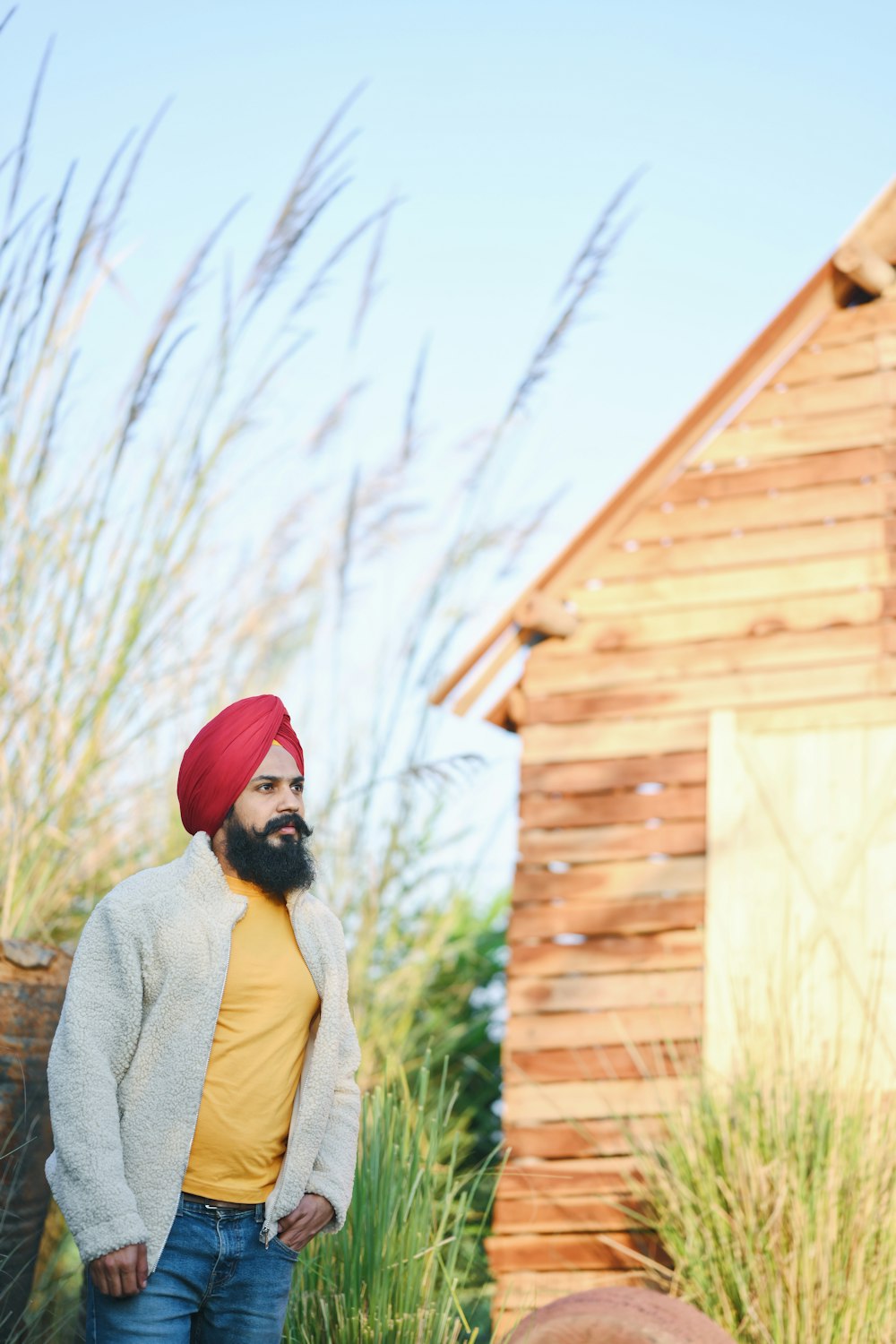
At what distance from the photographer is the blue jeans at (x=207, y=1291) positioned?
2.43 metres

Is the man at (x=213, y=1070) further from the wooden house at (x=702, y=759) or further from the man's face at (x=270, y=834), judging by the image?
the wooden house at (x=702, y=759)

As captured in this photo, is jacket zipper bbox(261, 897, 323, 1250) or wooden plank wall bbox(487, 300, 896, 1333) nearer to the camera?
jacket zipper bbox(261, 897, 323, 1250)

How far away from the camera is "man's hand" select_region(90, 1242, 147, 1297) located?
2367 mm

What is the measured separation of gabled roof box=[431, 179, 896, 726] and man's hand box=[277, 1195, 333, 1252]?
11.8ft

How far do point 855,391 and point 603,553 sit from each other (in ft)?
3.96

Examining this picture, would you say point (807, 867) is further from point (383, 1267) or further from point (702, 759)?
point (383, 1267)

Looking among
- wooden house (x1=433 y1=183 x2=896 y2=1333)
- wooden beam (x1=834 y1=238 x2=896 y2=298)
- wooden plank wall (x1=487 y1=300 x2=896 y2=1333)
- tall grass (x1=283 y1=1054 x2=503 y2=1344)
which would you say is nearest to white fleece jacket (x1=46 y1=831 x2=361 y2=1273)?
tall grass (x1=283 y1=1054 x2=503 y2=1344)

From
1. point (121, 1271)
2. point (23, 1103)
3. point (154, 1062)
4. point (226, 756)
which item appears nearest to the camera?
point (121, 1271)

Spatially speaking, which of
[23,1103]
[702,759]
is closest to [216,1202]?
[23,1103]

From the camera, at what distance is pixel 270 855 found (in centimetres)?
271

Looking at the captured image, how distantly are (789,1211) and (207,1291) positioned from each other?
79.5 inches

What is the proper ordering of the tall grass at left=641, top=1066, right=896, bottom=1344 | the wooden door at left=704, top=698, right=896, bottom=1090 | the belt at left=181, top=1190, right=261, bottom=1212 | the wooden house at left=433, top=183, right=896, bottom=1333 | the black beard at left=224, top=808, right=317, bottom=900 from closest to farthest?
the belt at left=181, top=1190, right=261, bottom=1212 < the black beard at left=224, top=808, right=317, bottom=900 < the tall grass at left=641, top=1066, right=896, bottom=1344 < the wooden door at left=704, top=698, right=896, bottom=1090 < the wooden house at left=433, top=183, right=896, bottom=1333

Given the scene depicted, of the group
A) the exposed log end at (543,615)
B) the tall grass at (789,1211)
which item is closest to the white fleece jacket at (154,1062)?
the tall grass at (789,1211)

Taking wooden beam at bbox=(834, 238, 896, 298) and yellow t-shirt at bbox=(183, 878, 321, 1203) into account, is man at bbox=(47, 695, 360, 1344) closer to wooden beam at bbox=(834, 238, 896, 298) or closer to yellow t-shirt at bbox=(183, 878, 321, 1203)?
yellow t-shirt at bbox=(183, 878, 321, 1203)
